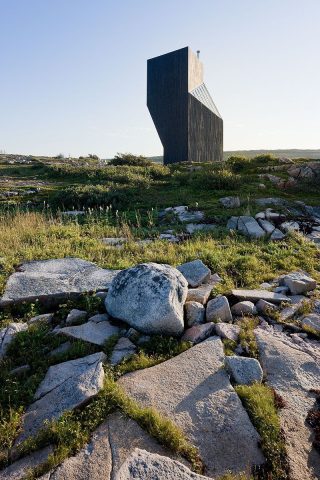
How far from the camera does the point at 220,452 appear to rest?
3.14m

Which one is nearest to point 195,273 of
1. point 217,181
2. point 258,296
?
point 258,296

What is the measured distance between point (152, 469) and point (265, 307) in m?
3.15

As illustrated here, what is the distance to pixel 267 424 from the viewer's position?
3.35 metres

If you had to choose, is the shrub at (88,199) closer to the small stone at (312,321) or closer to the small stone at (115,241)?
the small stone at (115,241)

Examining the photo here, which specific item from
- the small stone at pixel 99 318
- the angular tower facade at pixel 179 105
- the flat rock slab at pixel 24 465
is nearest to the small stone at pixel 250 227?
the small stone at pixel 99 318

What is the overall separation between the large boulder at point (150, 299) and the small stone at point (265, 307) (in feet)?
3.89

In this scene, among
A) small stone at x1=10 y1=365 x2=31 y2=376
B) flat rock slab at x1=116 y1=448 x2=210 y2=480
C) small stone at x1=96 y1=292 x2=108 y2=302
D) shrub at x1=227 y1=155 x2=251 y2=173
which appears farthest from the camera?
shrub at x1=227 y1=155 x2=251 y2=173

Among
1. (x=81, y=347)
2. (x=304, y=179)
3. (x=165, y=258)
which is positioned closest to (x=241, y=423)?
(x=81, y=347)

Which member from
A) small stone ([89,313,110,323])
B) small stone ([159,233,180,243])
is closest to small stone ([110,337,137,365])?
small stone ([89,313,110,323])

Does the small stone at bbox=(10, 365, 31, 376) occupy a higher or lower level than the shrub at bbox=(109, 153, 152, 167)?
lower

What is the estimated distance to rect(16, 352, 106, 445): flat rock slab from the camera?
343 centimetres

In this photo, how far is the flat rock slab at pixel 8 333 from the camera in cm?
441

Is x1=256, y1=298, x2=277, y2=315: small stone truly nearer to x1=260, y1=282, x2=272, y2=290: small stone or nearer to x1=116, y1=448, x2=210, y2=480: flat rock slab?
x1=260, y1=282, x2=272, y2=290: small stone

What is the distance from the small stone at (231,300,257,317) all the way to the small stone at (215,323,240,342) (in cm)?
42
